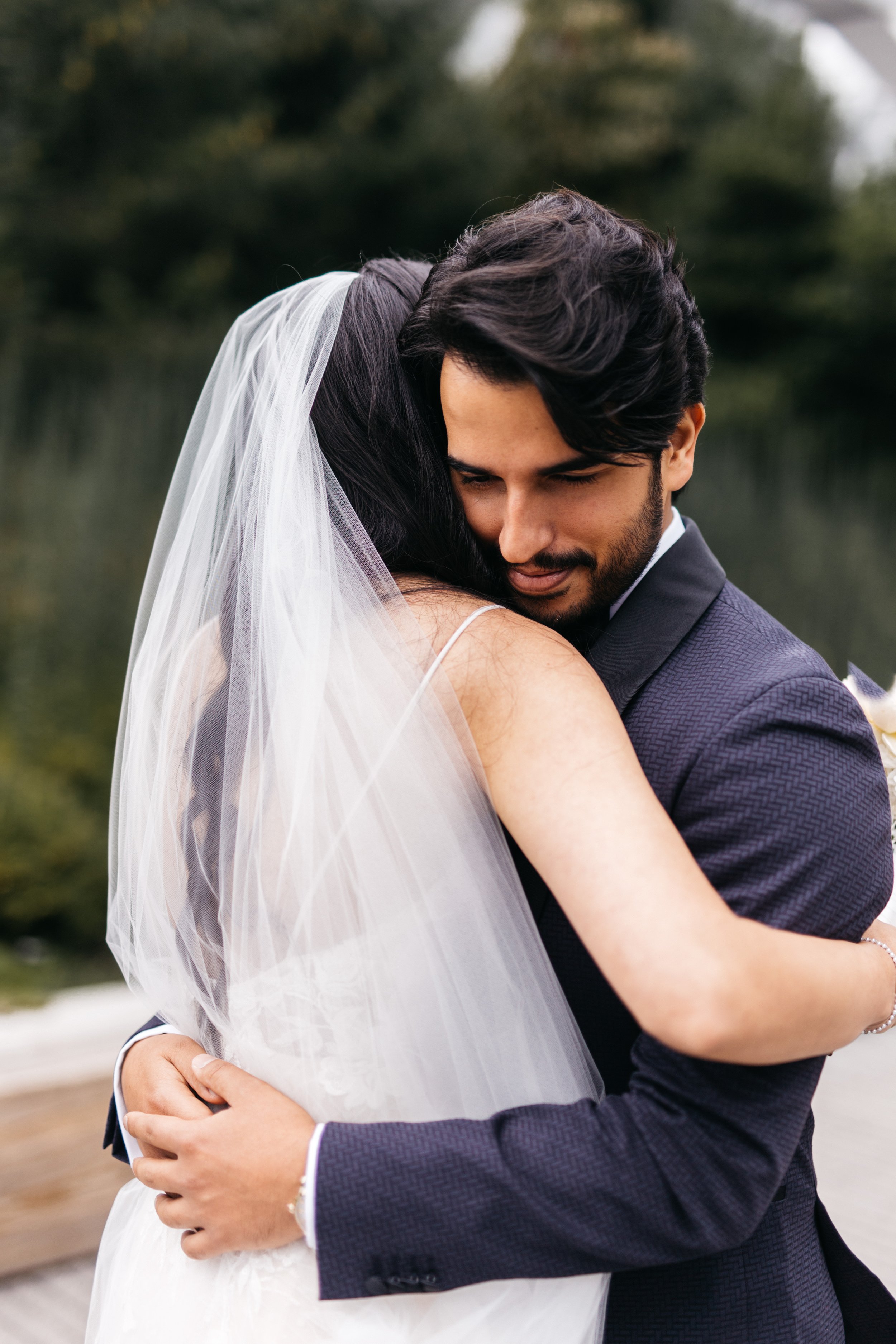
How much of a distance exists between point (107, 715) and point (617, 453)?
384 cm

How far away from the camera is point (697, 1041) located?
958mm

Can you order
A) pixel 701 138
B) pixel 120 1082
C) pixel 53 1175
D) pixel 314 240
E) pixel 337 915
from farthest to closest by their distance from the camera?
pixel 701 138 < pixel 314 240 < pixel 53 1175 < pixel 120 1082 < pixel 337 915

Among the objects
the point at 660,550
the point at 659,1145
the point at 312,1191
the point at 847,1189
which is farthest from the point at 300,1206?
the point at 847,1189

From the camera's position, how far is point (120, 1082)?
4.69 feet

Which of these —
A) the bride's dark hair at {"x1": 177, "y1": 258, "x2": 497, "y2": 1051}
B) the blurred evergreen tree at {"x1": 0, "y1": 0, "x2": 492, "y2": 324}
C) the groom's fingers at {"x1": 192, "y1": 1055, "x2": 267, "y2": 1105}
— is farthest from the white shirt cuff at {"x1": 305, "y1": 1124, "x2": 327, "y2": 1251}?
the blurred evergreen tree at {"x1": 0, "y1": 0, "x2": 492, "y2": 324}

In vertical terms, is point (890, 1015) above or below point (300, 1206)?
above

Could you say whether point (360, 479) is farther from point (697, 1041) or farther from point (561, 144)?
point (561, 144)

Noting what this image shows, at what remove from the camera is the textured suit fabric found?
3.48ft

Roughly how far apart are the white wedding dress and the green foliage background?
2.76 meters

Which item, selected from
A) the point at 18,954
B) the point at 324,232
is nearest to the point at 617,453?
the point at 18,954

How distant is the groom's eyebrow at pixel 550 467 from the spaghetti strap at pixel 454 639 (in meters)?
0.19

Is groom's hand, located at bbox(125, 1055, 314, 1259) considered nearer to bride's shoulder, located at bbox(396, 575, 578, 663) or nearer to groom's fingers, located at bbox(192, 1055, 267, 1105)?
groom's fingers, located at bbox(192, 1055, 267, 1105)

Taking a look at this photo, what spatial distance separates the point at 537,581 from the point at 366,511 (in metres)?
0.24

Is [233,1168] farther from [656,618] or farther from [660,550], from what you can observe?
[660,550]
